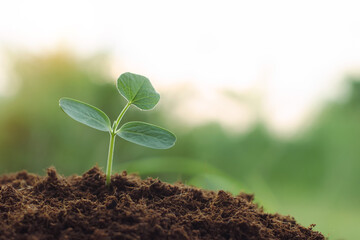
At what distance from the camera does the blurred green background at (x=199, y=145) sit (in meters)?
2.26

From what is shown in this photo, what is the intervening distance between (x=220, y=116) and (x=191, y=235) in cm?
191

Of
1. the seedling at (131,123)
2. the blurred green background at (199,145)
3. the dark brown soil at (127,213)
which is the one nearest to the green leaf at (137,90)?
the seedling at (131,123)

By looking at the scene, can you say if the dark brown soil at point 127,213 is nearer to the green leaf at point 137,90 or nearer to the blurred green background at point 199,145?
the green leaf at point 137,90

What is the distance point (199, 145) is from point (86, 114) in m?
1.94

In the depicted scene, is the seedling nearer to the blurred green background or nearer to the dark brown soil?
the dark brown soil

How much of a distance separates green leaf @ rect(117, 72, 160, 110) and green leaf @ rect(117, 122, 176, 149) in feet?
0.11

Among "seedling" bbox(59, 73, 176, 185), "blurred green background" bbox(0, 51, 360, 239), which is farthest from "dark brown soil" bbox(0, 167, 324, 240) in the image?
"blurred green background" bbox(0, 51, 360, 239)

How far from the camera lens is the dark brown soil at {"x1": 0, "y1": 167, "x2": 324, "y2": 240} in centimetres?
43

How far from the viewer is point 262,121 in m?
2.44

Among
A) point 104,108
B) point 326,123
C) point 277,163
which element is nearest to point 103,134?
point 104,108

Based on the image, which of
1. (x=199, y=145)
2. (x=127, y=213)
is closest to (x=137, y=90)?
(x=127, y=213)

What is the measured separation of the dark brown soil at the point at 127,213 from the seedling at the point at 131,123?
52 mm

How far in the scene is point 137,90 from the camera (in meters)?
0.56

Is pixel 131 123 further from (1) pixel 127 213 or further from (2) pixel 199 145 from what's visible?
(2) pixel 199 145
